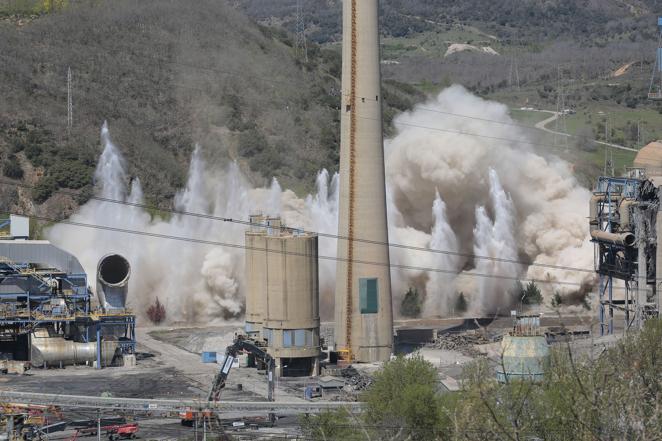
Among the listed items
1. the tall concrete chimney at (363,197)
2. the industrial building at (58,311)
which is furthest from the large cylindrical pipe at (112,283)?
the tall concrete chimney at (363,197)

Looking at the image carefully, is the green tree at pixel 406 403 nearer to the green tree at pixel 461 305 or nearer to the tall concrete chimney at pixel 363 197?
A: the tall concrete chimney at pixel 363 197

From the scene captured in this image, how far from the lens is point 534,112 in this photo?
617ft

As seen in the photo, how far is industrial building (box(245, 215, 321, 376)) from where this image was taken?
80062 millimetres

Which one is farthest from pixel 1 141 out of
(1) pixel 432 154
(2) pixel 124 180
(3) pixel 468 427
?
(3) pixel 468 427

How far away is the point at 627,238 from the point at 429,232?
106ft

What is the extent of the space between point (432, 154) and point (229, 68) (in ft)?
227

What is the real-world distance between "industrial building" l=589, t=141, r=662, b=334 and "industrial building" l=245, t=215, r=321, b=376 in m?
14.3

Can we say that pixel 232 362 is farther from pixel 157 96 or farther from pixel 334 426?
pixel 157 96

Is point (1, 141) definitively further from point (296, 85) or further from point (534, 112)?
point (534, 112)

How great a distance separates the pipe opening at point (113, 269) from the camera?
8406 cm

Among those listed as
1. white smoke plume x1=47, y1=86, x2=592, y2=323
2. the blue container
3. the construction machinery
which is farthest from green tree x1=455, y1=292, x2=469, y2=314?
the construction machinery

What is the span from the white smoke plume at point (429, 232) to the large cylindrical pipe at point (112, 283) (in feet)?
56.1

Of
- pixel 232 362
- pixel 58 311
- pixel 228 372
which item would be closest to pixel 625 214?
A: pixel 232 362

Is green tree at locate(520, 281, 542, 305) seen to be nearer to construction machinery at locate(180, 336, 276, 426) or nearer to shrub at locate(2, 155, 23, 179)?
construction machinery at locate(180, 336, 276, 426)
